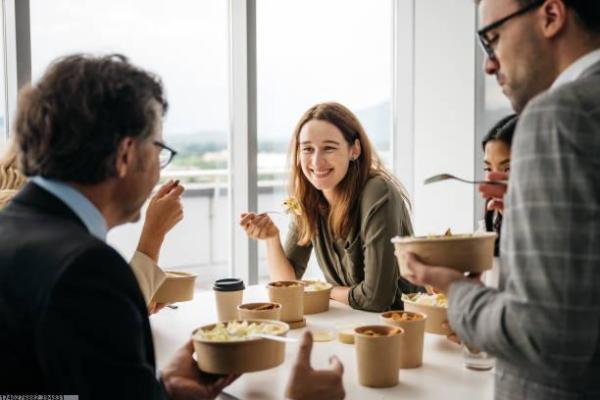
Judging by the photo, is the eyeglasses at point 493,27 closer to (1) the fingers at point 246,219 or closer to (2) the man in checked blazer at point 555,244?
(2) the man in checked blazer at point 555,244

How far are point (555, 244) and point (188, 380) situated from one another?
86cm

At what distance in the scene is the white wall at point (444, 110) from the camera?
4039 mm

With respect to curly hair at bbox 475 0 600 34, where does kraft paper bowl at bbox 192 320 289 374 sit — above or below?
below

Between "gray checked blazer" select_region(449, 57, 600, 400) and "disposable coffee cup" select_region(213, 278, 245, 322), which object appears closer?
"gray checked blazer" select_region(449, 57, 600, 400)

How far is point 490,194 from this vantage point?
1502mm

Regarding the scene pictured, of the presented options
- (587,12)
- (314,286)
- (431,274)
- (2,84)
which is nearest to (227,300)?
(314,286)

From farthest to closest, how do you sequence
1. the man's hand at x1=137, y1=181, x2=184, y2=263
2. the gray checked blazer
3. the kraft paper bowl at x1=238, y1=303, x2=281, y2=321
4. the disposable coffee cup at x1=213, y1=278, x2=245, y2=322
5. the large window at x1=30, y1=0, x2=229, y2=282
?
1. the large window at x1=30, y1=0, x2=229, y2=282
2. the disposable coffee cup at x1=213, y1=278, x2=245, y2=322
3. the man's hand at x1=137, y1=181, x2=184, y2=263
4. the kraft paper bowl at x1=238, y1=303, x2=281, y2=321
5. the gray checked blazer

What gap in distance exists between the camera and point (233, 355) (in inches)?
50.4

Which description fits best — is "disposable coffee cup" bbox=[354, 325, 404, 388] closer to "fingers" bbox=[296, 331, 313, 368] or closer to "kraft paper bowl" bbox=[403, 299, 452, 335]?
"fingers" bbox=[296, 331, 313, 368]

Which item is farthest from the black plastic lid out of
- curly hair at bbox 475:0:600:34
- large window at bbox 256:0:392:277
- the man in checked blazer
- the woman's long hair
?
large window at bbox 256:0:392:277

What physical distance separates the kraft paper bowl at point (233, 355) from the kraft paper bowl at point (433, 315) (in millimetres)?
551

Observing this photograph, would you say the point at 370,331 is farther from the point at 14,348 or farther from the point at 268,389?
the point at 14,348

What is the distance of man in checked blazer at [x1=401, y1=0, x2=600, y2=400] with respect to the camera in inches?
32.1

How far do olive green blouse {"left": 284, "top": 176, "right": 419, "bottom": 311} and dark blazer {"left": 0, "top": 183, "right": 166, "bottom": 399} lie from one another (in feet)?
4.07
